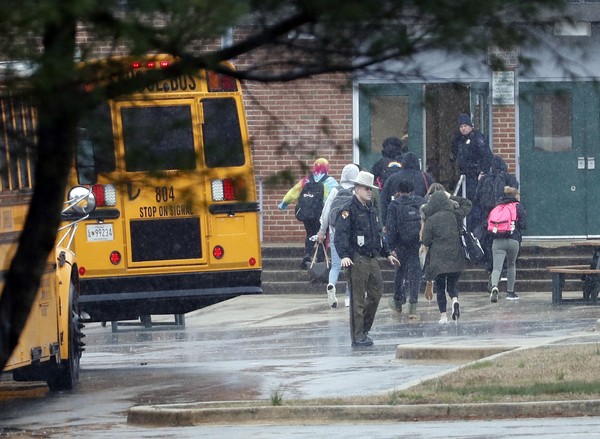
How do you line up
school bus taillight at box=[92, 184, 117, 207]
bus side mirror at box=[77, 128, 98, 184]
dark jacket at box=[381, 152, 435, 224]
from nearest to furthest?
1. bus side mirror at box=[77, 128, 98, 184]
2. school bus taillight at box=[92, 184, 117, 207]
3. dark jacket at box=[381, 152, 435, 224]

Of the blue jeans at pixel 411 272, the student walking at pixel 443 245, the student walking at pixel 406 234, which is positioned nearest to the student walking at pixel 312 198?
the student walking at pixel 406 234

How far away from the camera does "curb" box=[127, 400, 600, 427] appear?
Result: 11.4 m

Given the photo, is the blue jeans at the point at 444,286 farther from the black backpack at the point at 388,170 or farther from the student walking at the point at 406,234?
the black backpack at the point at 388,170

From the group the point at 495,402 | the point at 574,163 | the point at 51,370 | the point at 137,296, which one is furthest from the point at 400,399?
the point at 574,163

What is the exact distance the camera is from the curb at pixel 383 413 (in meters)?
11.4

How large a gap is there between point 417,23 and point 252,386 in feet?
30.8

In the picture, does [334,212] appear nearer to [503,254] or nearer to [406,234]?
[406,234]

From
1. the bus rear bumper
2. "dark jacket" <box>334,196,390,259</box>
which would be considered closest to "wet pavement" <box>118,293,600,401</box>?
the bus rear bumper

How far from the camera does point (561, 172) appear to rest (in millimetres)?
27125

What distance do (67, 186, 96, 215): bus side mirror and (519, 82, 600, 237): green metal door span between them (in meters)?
15.4

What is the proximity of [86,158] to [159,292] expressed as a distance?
11.5 meters

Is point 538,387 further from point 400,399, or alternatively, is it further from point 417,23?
point 417,23

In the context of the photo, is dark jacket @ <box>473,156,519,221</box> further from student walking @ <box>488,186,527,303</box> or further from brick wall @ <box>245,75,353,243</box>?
brick wall @ <box>245,75,353,243</box>

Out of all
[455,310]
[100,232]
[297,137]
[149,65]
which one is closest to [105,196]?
[100,232]
